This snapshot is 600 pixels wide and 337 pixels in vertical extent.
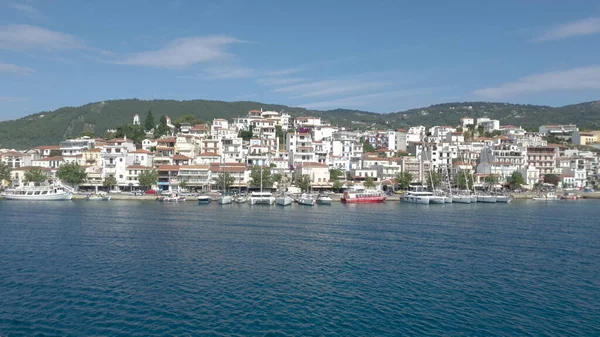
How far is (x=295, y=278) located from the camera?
2122 cm

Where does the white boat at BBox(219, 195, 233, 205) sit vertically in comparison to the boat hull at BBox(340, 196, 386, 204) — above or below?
above

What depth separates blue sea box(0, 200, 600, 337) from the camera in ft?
51.7

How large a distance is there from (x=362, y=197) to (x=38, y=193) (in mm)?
40048

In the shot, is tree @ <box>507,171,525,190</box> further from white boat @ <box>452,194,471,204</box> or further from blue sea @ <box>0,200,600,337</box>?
blue sea @ <box>0,200,600,337</box>

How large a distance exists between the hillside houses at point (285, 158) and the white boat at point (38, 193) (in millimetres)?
6257

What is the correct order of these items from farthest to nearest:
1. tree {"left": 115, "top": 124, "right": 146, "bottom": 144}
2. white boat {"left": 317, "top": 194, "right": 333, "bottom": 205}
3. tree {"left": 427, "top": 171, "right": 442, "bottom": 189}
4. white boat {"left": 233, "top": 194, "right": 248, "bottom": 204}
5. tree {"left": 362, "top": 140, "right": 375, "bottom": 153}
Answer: tree {"left": 362, "top": 140, "right": 375, "bottom": 153}
tree {"left": 115, "top": 124, "right": 146, "bottom": 144}
tree {"left": 427, "top": 171, "right": 442, "bottom": 189}
white boat {"left": 317, "top": 194, "right": 333, "bottom": 205}
white boat {"left": 233, "top": 194, "right": 248, "bottom": 204}

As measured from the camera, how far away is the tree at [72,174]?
61344 millimetres

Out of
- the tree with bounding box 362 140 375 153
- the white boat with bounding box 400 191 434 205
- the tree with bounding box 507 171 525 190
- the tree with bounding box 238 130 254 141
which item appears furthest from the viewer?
the tree with bounding box 362 140 375 153

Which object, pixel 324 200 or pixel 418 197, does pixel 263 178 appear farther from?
pixel 418 197

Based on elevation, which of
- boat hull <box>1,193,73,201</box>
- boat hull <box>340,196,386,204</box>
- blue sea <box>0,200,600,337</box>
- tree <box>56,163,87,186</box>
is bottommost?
blue sea <box>0,200,600,337</box>

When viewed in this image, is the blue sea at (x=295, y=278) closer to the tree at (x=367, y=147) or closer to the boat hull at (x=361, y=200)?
the boat hull at (x=361, y=200)

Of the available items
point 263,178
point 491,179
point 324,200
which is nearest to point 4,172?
point 263,178

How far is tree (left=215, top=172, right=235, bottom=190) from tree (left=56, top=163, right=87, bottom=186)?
59.0 ft

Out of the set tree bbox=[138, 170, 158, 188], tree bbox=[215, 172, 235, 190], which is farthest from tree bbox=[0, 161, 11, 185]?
tree bbox=[215, 172, 235, 190]
